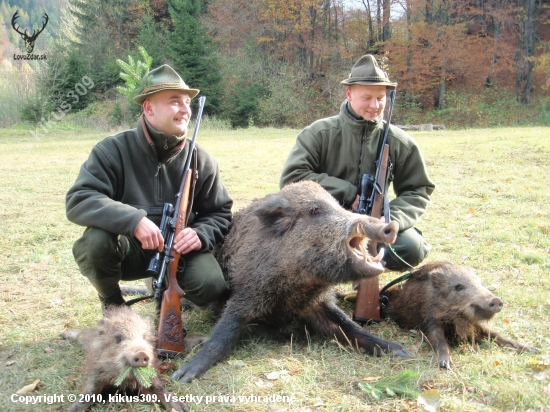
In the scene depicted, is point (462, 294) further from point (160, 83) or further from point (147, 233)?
point (160, 83)

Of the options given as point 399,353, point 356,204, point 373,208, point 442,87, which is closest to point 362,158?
point 356,204

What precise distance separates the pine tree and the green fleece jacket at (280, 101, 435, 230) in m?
27.2

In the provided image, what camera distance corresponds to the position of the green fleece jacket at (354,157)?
489 cm

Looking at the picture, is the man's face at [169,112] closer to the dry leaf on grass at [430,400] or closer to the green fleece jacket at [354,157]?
the green fleece jacket at [354,157]

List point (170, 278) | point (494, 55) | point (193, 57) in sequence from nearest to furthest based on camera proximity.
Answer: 1. point (170, 278)
2. point (494, 55)
3. point (193, 57)

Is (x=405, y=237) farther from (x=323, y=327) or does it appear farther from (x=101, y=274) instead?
(x=101, y=274)

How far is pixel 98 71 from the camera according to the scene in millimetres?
35844

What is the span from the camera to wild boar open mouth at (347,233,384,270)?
11.4 feet

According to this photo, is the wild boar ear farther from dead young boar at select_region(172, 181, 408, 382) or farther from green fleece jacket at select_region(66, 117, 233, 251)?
green fleece jacket at select_region(66, 117, 233, 251)

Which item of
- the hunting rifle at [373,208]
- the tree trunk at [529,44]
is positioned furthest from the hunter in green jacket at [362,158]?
the tree trunk at [529,44]

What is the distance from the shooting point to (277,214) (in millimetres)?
4027

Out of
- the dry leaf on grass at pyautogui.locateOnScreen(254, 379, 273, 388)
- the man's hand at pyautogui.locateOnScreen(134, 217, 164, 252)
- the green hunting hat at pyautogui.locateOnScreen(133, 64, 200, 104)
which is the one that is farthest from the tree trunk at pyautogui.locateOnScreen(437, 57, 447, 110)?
the dry leaf on grass at pyautogui.locateOnScreen(254, 379, 273, 388)

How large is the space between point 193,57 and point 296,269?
97.4 feet

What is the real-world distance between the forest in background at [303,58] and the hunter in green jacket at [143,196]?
24.1 metres
